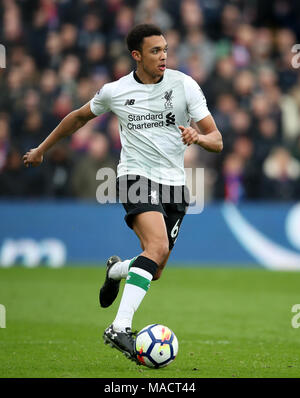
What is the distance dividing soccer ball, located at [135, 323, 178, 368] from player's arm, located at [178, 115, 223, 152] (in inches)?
58.8

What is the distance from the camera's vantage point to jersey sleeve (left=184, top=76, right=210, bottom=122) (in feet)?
24.2

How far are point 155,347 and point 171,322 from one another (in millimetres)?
3251

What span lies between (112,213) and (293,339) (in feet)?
26.7

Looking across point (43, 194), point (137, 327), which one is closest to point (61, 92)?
point (43, 194)

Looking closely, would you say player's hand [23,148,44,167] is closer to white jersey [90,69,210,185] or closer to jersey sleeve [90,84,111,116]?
jersey sleeve [90,84,111,116]

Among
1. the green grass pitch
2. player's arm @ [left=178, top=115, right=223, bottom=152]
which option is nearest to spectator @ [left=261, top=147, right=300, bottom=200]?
the green grass pitch

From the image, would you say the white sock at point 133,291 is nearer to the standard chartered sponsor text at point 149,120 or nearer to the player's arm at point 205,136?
the player's arm at point 205,136

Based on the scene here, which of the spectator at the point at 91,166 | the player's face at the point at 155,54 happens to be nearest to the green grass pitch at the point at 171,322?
the spectator at the point at 91,166

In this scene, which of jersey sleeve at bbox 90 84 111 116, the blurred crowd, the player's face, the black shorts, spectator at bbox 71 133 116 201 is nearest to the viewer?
the black shorts

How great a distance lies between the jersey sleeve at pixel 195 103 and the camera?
24.2 feet

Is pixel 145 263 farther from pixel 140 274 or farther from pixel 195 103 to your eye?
pixel 195 103

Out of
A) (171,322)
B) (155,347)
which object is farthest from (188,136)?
(171,322)

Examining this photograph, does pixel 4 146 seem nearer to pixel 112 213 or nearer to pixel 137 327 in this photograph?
pixel 112 213
